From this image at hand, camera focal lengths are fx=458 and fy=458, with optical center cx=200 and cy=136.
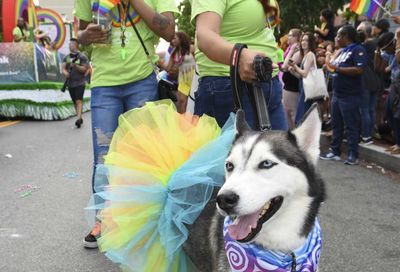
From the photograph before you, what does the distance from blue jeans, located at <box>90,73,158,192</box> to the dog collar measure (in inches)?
62.1

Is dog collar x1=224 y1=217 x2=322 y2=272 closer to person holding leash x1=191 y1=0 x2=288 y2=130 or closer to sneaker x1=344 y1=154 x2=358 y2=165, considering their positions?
person holding leash x1=191 y1=0 x2=288 y2=130

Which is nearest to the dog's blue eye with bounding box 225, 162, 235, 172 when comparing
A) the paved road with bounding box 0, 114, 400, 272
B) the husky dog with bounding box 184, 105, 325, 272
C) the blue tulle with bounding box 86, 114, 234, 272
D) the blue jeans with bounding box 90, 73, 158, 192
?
the husky dog with bounding box 184, 105, 325, 272

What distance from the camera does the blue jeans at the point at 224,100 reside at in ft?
8.73

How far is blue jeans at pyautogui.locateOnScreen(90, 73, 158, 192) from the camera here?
3.30 meters

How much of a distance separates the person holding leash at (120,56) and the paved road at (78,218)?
38.4 inches

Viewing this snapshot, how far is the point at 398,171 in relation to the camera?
252 inches

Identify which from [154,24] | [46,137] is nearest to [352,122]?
[154,24]

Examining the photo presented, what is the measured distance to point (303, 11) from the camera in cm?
1656

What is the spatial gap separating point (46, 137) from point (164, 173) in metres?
7.82

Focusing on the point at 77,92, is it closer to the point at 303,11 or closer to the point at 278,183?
the point at 303,11

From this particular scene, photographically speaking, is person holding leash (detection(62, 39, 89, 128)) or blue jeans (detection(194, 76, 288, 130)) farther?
person holding leash (detection(62, 39, 89, 128))

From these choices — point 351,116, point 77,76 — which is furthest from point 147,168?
point 77,76

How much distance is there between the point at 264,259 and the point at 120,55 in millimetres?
1868

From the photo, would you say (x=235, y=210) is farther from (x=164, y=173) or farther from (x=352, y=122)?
(x=352, y=122)
